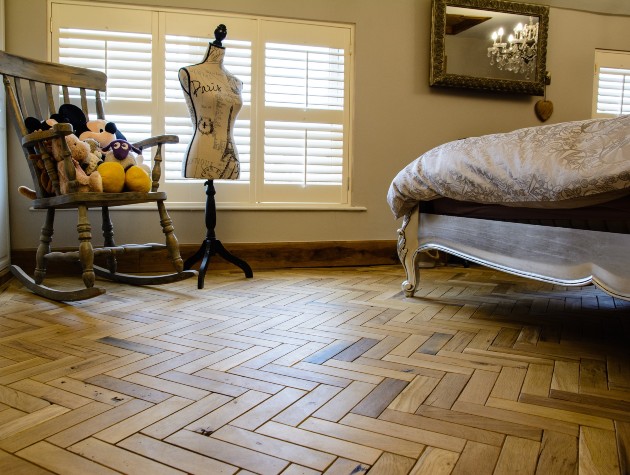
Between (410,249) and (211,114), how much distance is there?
1.18 metres

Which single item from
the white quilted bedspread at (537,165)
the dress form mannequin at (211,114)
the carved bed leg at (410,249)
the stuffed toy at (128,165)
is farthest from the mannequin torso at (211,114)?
the white quilted bedspread at (537,165)

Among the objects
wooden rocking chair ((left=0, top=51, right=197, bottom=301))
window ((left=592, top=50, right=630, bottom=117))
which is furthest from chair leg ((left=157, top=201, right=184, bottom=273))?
window ((left=592, top=50, right=630, bottom=117))

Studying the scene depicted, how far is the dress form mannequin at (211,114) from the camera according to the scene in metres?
2.61

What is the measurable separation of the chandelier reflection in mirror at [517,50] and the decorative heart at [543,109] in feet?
0.72

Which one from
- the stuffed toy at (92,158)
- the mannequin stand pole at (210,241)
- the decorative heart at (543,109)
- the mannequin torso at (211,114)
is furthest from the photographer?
the decorative heart at (543,109)

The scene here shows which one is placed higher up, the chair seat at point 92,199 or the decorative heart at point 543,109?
the decorative heart at point 543,109

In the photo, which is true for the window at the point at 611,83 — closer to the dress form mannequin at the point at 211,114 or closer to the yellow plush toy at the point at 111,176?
the dress form mannequin at the point at 211,114

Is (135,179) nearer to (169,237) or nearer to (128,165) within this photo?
(128,165)

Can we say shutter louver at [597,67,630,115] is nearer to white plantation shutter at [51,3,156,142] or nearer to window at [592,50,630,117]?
window at [592,50,630,117]

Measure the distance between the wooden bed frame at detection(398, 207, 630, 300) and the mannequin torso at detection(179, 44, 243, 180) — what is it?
993mm

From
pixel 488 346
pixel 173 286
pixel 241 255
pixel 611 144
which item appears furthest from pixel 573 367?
pixel 241 255

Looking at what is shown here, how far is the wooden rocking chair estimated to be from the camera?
83.4 inches

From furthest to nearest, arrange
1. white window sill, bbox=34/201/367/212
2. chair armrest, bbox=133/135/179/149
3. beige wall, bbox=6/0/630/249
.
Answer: beige wall, bbox=6/0/630/249
white window sill, bbox=34/201/367/212
chair armrest, bbox=133/135/179/149

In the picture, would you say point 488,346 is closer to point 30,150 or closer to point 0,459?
point 0,459
